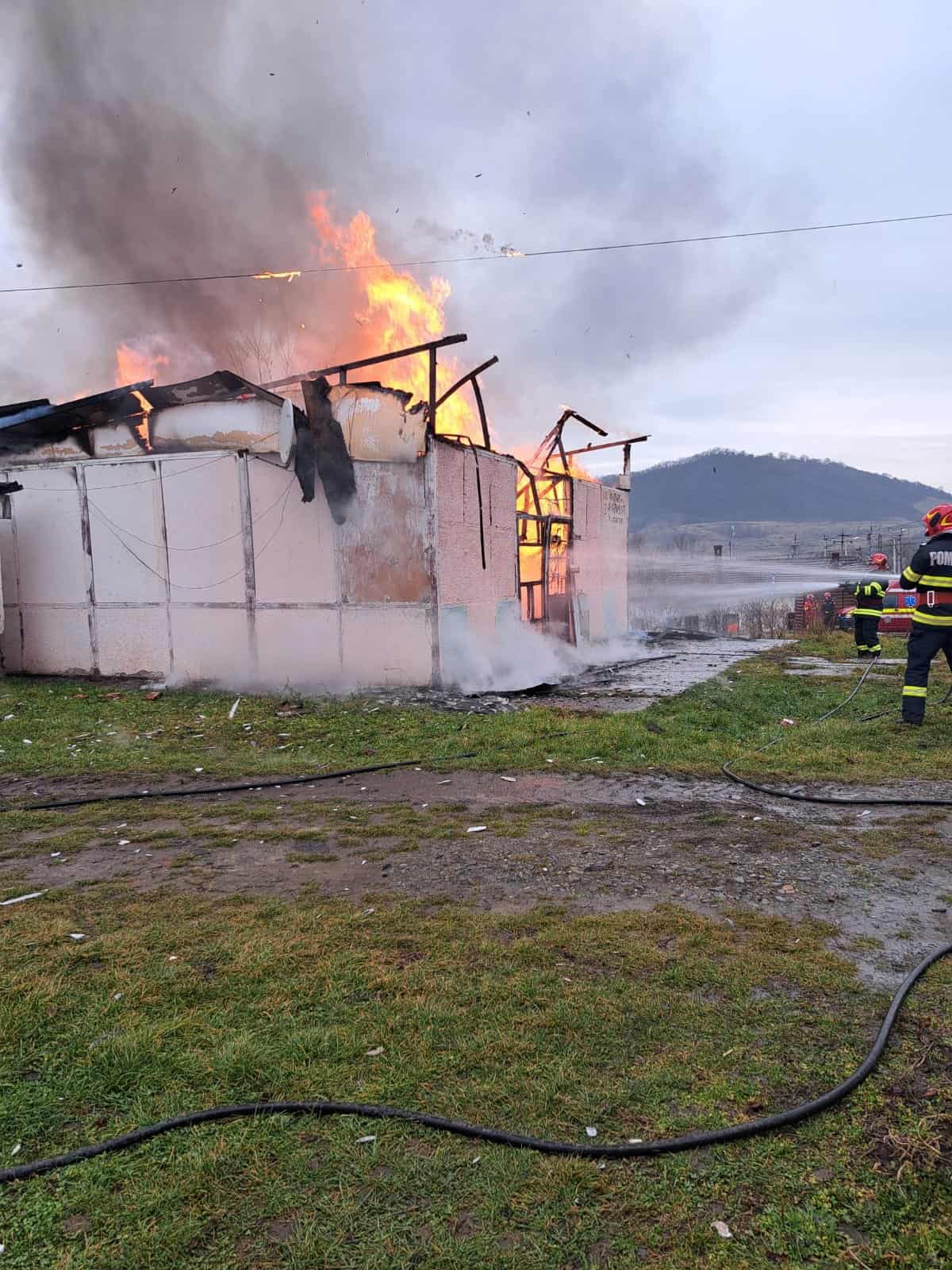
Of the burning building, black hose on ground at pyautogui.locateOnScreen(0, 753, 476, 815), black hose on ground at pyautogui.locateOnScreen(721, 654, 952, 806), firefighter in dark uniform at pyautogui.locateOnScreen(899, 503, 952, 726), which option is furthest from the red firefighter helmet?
the burning building

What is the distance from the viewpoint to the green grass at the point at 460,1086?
188 centimetres

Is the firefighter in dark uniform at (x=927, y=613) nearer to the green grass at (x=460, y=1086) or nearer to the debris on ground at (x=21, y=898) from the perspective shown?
the green grass at (x=460, y=1086)

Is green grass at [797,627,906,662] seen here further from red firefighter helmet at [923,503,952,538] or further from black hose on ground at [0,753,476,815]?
black hose on ground at [0,753,476,815]

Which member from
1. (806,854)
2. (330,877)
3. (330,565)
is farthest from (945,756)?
(330,565)

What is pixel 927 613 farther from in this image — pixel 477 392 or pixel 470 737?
pixel 477 392

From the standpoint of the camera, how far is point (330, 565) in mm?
10578

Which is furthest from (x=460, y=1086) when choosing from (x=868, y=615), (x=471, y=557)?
(x=868, y=615)

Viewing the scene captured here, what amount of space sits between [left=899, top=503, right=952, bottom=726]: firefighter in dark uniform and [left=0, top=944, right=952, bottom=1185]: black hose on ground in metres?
A: 6.12

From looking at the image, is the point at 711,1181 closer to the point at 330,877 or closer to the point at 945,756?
the point at 330,877

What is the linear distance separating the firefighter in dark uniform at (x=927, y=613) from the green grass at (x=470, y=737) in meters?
0.38

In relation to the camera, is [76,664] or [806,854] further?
[76,664]

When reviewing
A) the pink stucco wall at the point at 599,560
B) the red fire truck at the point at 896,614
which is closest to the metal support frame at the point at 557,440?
the pink stucco wall at the point at 599,560

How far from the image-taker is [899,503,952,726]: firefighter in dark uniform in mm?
7527

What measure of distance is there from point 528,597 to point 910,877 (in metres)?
9.77
